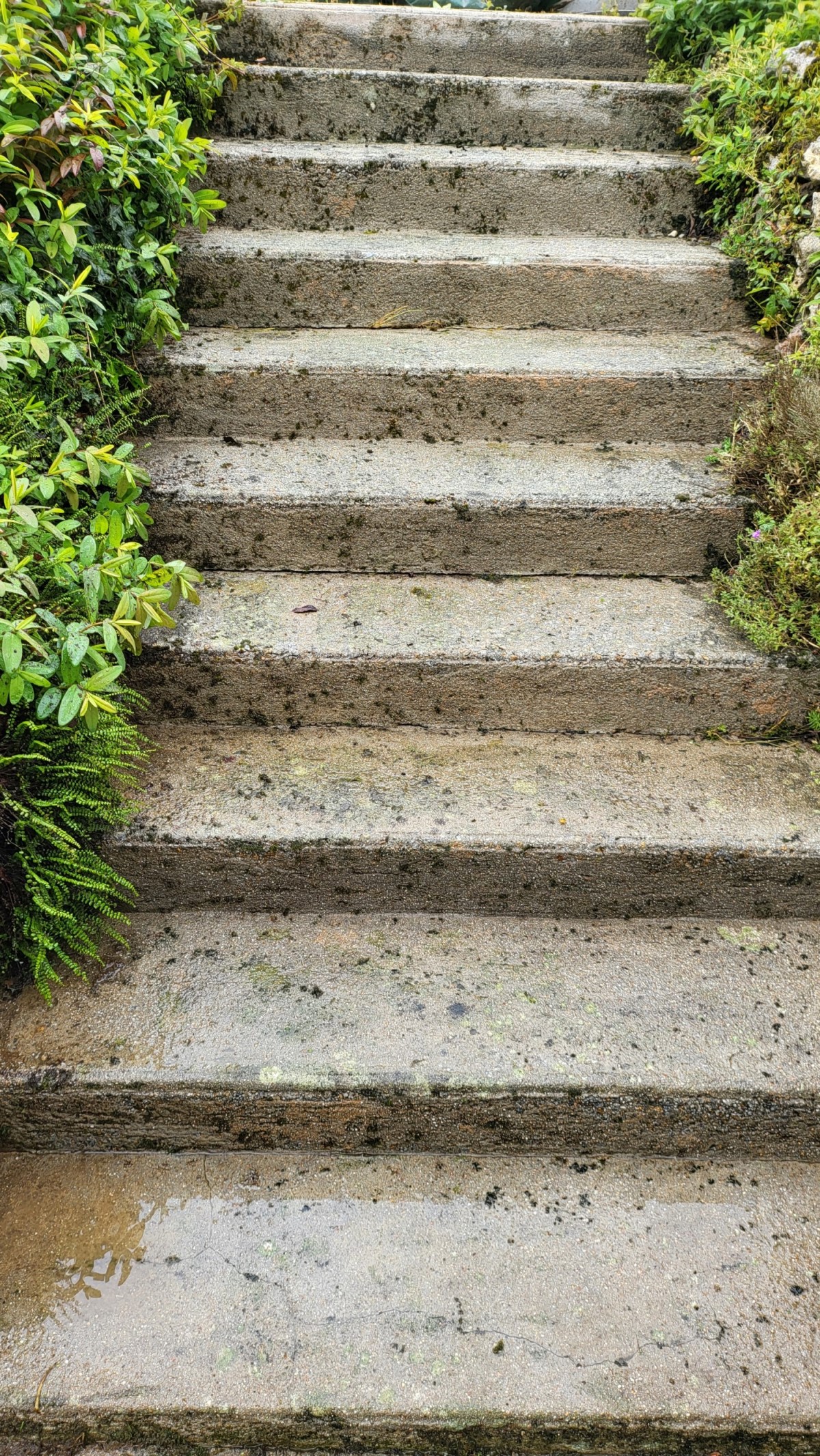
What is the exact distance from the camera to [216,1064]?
1.75 m

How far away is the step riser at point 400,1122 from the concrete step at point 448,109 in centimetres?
376

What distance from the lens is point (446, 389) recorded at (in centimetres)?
263

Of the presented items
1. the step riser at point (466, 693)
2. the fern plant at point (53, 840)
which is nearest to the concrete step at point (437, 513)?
the step riser at point (466, 693)

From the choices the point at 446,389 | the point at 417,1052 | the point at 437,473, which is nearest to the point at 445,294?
the point at 446,389

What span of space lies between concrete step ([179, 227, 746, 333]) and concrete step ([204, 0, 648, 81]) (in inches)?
46.6

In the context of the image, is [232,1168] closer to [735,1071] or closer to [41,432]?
[735,1071]

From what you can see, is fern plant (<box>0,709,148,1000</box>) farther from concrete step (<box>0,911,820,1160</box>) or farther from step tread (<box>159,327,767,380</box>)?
step tread (<box>159,327,767,380</box>)

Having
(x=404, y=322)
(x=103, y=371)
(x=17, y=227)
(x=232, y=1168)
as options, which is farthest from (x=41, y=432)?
A: (x=232, y=1168)

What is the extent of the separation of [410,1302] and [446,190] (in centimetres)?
373

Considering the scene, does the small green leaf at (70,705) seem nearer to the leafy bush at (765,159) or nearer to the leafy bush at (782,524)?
the leafy bush at (782,524)

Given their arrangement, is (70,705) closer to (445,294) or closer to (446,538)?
(446,538)

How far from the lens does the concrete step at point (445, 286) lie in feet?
9.25

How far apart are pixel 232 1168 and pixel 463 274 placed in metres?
3.02

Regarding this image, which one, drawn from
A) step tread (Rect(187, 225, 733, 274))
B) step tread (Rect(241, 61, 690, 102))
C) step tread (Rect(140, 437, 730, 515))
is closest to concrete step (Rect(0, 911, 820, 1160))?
step tread (Rect(140, 437, 730, 515))
